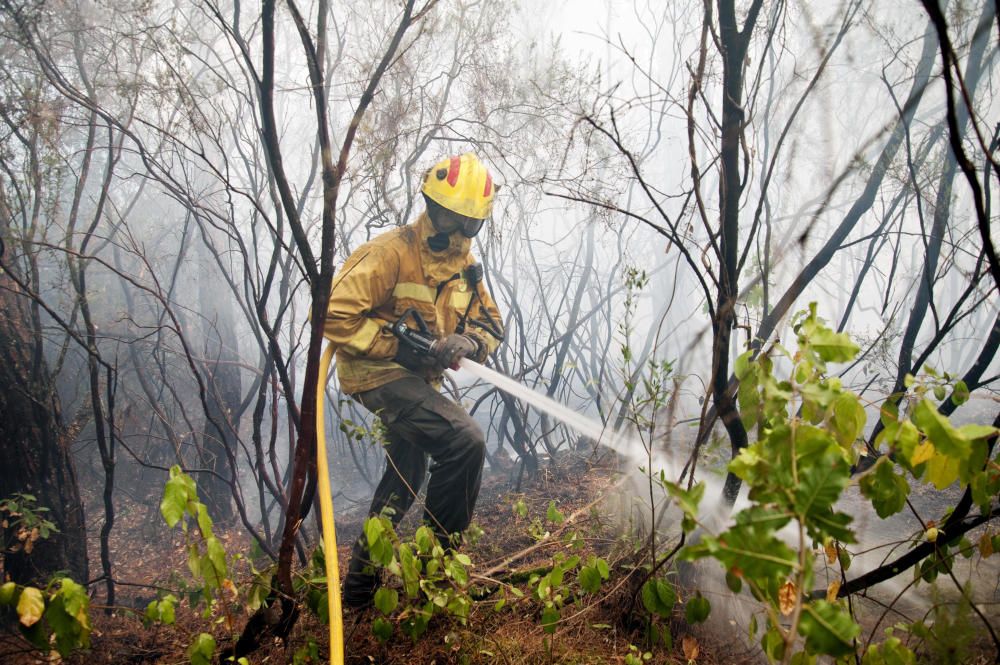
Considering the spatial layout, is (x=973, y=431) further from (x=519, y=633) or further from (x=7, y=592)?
(x=7, y=592)

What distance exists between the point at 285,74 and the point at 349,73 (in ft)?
11.0

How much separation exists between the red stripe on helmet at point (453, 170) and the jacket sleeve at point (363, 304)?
0.54 meters

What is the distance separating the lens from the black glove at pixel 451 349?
2.84 meters

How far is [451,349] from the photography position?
2.84m

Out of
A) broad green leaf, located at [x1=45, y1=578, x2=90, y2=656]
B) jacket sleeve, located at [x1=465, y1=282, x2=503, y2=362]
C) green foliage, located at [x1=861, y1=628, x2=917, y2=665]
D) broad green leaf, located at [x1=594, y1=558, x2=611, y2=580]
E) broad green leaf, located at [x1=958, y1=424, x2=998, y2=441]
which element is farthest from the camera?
jacket sleeve, located at [x1=465, y1=282, x2=503, y2=362]

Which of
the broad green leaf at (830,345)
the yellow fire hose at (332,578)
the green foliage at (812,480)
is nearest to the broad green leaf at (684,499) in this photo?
the green foliage at (812,480)

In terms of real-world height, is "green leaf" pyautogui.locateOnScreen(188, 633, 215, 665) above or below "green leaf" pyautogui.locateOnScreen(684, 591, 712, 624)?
below

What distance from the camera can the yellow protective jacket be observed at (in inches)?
110

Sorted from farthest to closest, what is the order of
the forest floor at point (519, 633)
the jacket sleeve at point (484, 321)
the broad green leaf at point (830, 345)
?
1. the jacket sleeve at point (484, 321)
2. the forest floor at point (519, 633)
3. the broad green leaf at point (830, 345)

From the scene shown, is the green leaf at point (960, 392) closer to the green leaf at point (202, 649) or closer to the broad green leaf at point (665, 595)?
the broad green leaf at point (665, 595)

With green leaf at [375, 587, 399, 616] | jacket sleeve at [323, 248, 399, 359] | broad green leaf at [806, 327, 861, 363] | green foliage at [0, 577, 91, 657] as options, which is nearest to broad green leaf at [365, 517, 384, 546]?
green leaf at [375, 587, 399, 616]

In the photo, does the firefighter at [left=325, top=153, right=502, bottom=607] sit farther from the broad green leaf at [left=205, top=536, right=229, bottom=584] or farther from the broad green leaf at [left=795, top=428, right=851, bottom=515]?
the broad green leaf at [left=795, top=428, right=851, bottom=515]

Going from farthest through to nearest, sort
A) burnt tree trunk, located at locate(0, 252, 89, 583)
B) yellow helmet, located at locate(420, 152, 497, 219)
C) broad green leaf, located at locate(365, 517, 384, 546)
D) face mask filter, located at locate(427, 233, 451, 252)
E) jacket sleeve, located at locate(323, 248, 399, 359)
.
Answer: burnt tree trunk, located at locate(0, 252, 89, 583) → face mask filter, located at locate(427, 233, 451, 252) → yellow helmet, located at locate(420, 152, 497, 219) → jacket sleeve, located at locate(323, 248, 399, 359) → broad green leaf, located at locate(365, 517, 384, 546)


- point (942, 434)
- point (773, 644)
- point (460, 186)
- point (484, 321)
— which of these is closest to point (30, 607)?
point (773, 644)
